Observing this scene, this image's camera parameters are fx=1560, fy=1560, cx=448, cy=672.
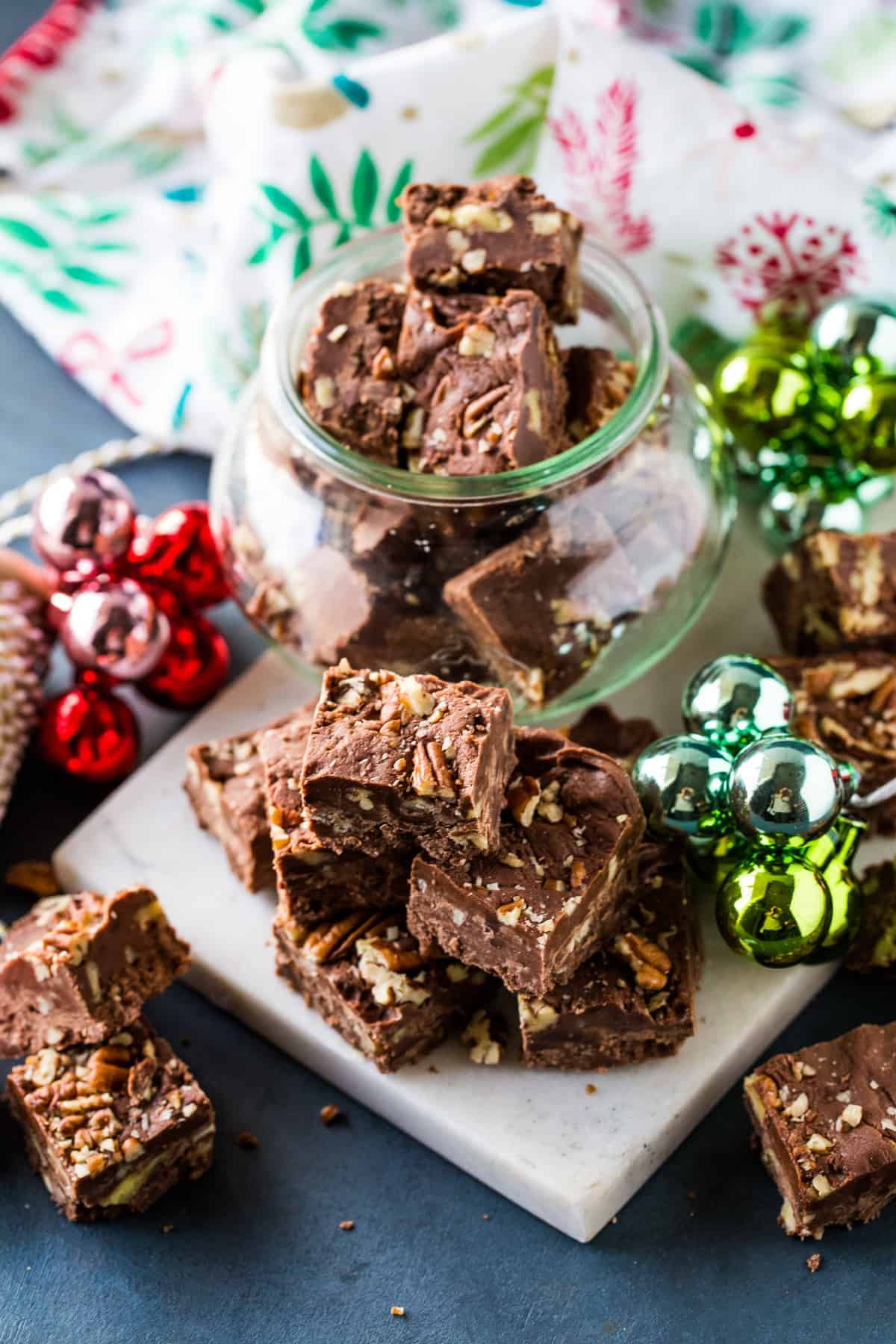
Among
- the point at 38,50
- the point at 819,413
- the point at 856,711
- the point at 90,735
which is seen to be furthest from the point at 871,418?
the point at 38,50

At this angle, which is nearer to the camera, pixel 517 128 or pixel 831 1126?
pixel 831 1126

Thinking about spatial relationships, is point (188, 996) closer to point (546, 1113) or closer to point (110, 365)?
point (546, 1113)

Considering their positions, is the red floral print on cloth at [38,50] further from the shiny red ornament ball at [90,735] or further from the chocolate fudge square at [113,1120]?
the chocolate fudge square at [113,1120]

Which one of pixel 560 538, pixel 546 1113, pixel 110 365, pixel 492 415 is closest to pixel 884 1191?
pixel 546 1113

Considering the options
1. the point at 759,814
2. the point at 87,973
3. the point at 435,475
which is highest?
the point at 435,475

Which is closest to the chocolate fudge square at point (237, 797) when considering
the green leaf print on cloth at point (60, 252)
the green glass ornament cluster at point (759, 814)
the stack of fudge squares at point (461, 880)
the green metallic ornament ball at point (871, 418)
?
the stack of fudge squares at point (461, 880)

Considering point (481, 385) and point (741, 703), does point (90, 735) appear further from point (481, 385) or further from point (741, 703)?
point (741, 703)

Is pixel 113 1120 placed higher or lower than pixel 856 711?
higher
